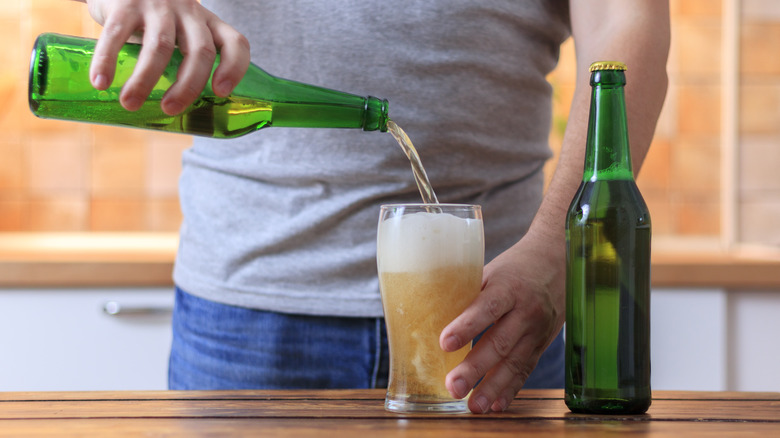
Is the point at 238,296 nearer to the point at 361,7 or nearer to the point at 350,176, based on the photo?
the point at 350,176

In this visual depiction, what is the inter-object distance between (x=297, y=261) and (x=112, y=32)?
0.41m

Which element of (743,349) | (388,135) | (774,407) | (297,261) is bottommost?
(743,349)

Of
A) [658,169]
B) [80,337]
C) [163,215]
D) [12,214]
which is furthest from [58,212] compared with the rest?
[658,169]

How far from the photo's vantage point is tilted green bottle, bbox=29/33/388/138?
0.66m

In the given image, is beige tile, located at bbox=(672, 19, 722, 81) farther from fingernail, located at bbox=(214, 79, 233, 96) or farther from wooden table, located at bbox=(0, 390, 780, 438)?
fingernail, located at bbox=(214, 79, 233, 96)

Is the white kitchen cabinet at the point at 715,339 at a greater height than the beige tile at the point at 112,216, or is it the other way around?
the beige tile at the point at 112,216

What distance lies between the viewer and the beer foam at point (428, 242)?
0.62 metres

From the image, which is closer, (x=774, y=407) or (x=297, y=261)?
(x=774, y=407)

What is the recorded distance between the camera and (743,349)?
1.51m

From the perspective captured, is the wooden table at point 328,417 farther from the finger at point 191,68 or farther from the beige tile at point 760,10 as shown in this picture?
the beige tile at point 760,10

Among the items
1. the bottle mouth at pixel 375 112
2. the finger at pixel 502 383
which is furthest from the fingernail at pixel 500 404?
the bottle mouth at pixel 375 112

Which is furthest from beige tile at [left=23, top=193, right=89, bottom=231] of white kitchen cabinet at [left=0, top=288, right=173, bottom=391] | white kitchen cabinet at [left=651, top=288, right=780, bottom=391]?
white kitchen cabinet at [left=651, top=288, right=780, bottom=391]

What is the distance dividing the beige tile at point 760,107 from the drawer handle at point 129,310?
1443mm

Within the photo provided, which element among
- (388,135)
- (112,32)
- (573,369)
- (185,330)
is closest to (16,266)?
(185,330)
